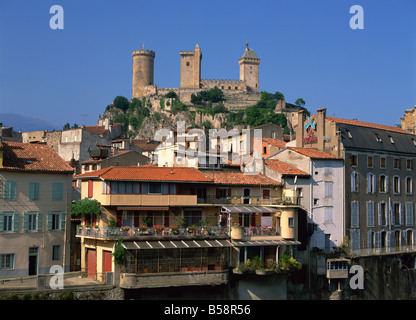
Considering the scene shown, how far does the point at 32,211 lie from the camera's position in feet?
135

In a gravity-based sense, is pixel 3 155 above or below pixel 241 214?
above

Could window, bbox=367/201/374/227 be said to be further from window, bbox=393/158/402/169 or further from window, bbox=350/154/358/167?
window, bbox=393/158/402/169

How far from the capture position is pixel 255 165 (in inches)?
1897

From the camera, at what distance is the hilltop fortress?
570 ft

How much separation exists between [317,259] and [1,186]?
964 inches

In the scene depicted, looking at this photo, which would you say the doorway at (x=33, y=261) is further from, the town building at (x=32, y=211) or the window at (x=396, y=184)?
the window at (x=396, y=184)

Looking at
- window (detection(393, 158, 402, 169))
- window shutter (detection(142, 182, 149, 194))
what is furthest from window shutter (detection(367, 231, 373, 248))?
window shutter (detection(142, 182, 149, 194))

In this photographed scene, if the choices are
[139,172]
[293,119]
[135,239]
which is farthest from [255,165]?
[293,119]

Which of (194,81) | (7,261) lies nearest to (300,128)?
(7,261)

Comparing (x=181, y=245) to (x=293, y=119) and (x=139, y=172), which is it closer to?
(x=139, y=172)

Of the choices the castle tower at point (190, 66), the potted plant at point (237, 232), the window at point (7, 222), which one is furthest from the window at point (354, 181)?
the castle tower at point (190, 66)

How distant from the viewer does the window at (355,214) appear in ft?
165

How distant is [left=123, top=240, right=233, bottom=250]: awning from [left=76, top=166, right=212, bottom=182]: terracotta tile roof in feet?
15.8
